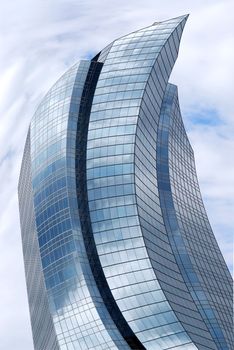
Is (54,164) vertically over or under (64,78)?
under

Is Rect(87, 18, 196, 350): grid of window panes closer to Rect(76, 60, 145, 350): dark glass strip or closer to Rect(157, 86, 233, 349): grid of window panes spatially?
Rect(76, 60, 145, 350): dark glass strip

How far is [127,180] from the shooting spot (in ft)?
352

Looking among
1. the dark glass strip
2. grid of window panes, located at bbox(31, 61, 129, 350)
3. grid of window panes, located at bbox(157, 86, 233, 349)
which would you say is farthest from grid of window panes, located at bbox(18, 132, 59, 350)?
grid of window panes, located at bbox(157, 86, 233, 349)

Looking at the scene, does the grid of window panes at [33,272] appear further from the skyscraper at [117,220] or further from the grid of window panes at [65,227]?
the grid of window panes at [65,227]

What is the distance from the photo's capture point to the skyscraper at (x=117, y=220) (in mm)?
100250

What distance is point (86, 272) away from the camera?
335 feet

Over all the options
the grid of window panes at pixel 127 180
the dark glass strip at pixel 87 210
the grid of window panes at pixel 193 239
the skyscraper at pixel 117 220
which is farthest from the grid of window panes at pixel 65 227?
the grid of window panes at pixel 193 239

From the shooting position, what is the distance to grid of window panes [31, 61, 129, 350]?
9975cm

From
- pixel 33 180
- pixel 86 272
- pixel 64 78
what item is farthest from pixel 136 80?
pixel 86 272

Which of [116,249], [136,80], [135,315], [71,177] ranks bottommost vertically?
[135,315]

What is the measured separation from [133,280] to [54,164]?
56.0 feet

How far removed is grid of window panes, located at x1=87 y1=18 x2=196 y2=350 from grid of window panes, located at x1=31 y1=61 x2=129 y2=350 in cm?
212

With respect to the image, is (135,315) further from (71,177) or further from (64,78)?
(64,78)

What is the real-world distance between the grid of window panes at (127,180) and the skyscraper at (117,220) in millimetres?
118
